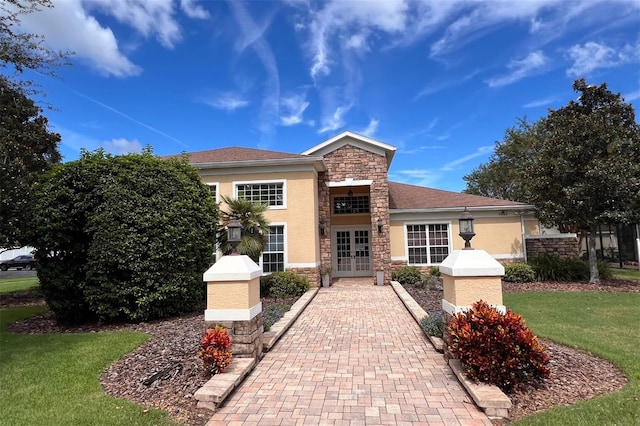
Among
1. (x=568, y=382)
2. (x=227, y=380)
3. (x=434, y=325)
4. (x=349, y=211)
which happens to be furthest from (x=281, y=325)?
(x=349, y=211)

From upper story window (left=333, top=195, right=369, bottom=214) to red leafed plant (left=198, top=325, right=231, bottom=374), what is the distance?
13357mm

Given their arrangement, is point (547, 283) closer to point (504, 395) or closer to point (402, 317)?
point (402, 317)

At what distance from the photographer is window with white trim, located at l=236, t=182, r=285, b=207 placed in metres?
14.7

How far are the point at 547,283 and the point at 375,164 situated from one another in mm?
8345

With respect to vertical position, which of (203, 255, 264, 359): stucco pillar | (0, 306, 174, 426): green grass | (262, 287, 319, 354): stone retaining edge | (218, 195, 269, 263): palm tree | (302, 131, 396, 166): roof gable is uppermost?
(302, 131, 396, 166): roof gable

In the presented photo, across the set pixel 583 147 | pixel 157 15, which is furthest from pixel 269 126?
pixel 583 147

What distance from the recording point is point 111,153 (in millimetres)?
8906

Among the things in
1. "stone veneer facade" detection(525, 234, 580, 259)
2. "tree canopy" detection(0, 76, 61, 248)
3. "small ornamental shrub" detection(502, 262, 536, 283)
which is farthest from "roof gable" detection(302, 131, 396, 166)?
"tree canopy" detection(0, 76, 61, 248)

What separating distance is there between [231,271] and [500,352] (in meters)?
3.61

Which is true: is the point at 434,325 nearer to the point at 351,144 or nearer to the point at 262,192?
the point at 262,192

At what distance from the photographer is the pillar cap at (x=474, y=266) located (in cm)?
489

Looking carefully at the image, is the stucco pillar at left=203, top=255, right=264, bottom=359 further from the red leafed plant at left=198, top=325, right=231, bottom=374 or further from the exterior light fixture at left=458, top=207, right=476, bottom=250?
the exterior light fixture at left=458, top=207, right=476, bottom=250

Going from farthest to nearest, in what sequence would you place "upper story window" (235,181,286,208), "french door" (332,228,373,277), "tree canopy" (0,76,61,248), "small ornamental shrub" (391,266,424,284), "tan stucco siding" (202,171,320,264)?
"french door" (332,228,373,277) → "small ornamental shrub" (391,266,424,284) → "upper story window" (235,181,286,208) → "tan stucco siding" (202,171,320,264) → "tree canopy" (0,76,61,248)

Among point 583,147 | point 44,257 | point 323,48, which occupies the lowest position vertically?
point 44,257
